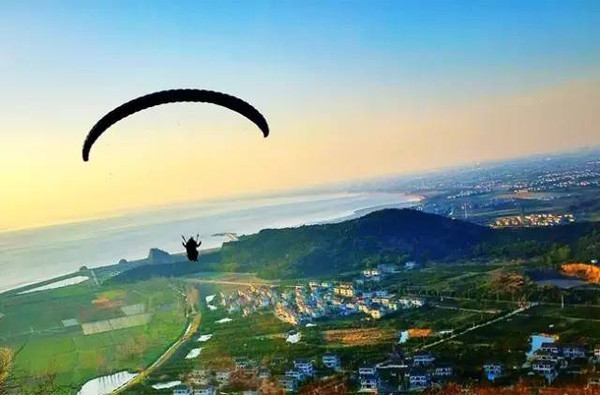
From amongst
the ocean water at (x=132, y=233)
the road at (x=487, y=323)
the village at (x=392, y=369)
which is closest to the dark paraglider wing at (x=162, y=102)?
the village at (x=392, y=369)

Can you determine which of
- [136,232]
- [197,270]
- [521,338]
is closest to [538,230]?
[521,338]

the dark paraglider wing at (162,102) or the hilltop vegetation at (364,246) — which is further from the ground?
the dark paraglider wing at (162,102)

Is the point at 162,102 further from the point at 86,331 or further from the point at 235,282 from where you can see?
the point at 235,282

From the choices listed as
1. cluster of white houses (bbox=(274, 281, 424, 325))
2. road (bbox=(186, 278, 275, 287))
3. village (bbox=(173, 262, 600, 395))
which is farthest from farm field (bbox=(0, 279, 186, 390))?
cluster of white houses (bbox=(274, 281, 424, 325))

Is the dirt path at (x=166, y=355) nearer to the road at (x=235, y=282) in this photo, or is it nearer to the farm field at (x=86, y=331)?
→ the farm field at (x=86, y=331)

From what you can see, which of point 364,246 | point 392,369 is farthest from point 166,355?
point 364,246

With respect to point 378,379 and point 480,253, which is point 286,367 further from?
point 480,253

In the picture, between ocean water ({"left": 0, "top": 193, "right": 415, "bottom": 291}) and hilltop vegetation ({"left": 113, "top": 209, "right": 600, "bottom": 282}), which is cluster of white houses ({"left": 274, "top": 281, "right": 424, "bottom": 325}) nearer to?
hilltop vegetation ({"left": 113, "top": 209, "right": 600, "bottom": 282})
